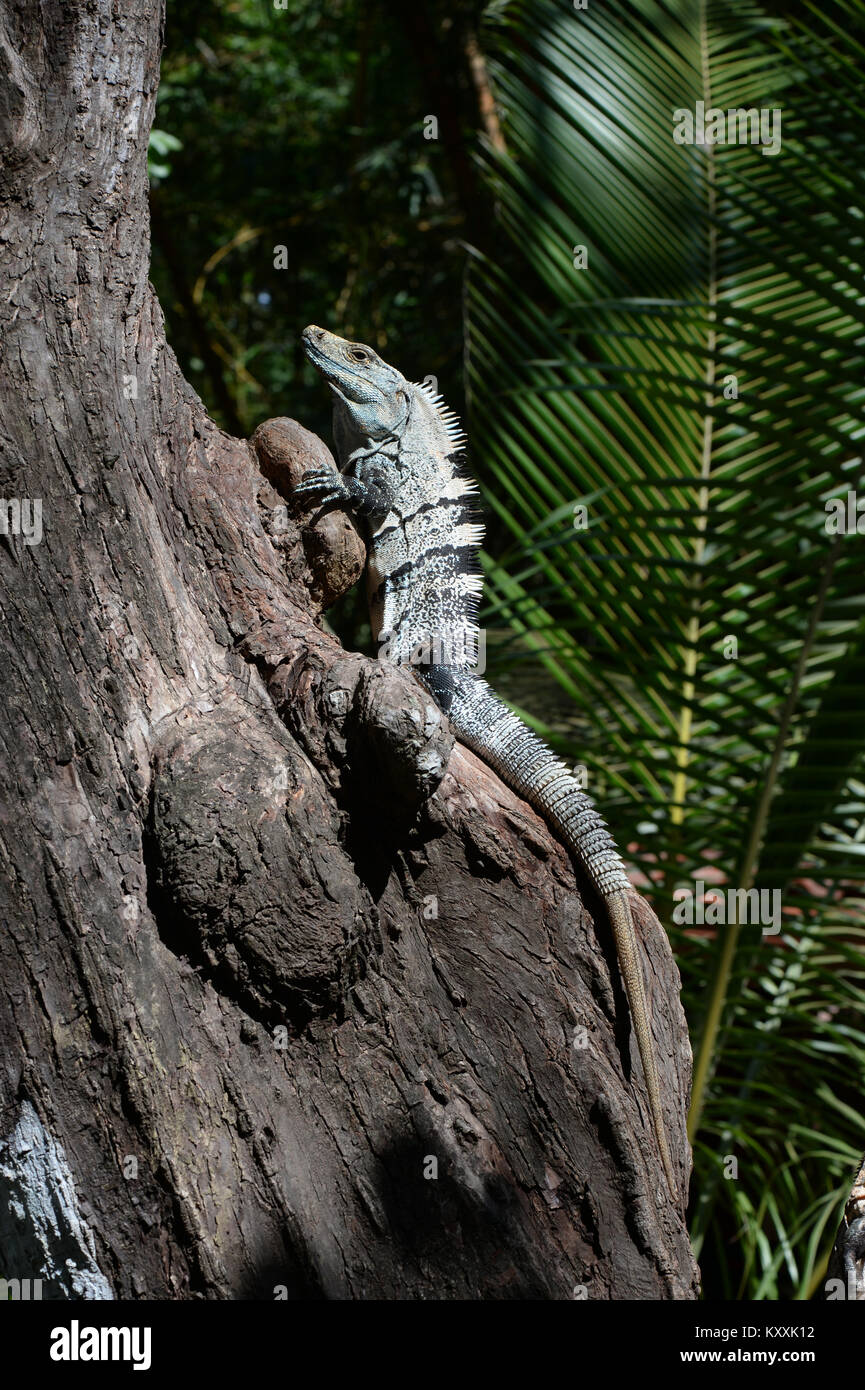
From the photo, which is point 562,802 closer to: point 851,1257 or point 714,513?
point 714,513

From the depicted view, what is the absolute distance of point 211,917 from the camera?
70.9 inches

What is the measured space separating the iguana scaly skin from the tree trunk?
0.12 metres

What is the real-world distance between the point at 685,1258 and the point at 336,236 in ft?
27.6

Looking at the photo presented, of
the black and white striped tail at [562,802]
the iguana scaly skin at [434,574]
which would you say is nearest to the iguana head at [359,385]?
the iguana scaly skin at [434,574]

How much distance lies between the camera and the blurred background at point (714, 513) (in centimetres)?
276

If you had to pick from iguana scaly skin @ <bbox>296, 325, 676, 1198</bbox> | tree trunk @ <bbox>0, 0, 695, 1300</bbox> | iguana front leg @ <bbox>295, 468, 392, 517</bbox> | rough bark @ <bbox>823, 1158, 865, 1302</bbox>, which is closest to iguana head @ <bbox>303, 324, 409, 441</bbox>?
iguana scaly skin @ <bbox>296, 325, 676, 1198</bbox>

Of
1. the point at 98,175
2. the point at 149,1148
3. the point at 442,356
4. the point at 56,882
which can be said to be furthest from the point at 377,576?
the point at 442,356

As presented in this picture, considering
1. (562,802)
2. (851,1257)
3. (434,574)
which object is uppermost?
(434,574)

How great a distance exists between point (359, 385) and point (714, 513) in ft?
4.42

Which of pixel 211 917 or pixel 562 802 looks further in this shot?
pixel 562 802

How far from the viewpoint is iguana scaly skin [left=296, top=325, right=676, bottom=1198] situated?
2.22 meters

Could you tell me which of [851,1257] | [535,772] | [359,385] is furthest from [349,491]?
[851,1257]

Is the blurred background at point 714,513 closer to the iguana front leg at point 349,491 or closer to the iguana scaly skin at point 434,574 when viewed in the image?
the iguana scaly skin at point 434,574
